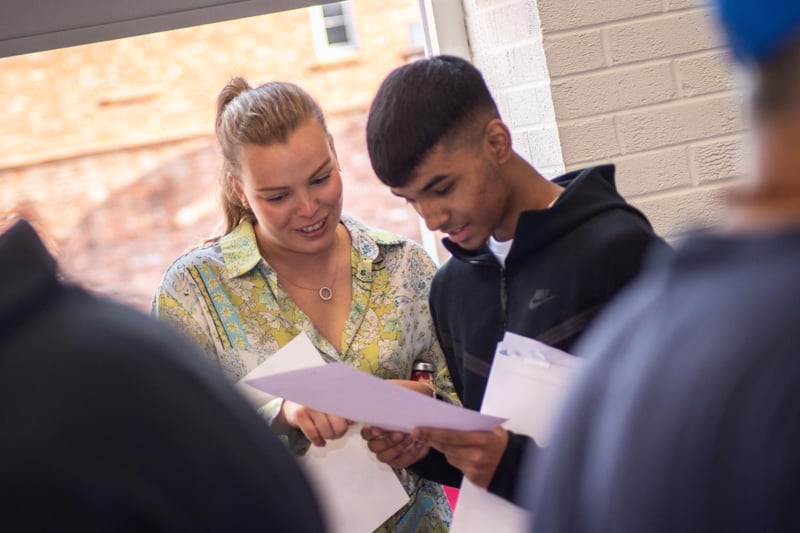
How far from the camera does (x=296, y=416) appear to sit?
5.50ft

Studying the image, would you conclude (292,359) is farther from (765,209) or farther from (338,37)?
(338,37)

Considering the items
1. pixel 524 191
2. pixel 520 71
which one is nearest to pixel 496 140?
pixel 524 191

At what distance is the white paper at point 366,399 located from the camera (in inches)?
49.0

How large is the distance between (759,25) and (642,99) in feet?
5.47

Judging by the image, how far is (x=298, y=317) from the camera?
1882 mm

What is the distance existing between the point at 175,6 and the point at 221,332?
82 centimetres

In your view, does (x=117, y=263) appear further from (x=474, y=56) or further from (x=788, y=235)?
(x=788, y=235)

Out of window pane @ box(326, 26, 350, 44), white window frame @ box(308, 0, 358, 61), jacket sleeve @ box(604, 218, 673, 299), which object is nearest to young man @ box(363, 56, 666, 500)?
jacket sleeve @ box(604, 218, 673, 299)

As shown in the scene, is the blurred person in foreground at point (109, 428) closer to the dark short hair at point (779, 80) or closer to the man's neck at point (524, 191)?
the dark short hair at point (779, 80)

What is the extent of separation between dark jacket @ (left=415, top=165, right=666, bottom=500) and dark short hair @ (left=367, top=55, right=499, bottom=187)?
6.9 inches

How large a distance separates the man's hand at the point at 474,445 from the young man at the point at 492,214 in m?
0.15

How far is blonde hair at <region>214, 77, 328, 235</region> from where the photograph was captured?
186 cm

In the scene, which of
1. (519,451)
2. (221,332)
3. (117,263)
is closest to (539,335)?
(519,451)

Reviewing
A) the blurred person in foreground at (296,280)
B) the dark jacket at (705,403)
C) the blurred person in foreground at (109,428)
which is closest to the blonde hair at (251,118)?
the blurred person in foreground at (296,280)
